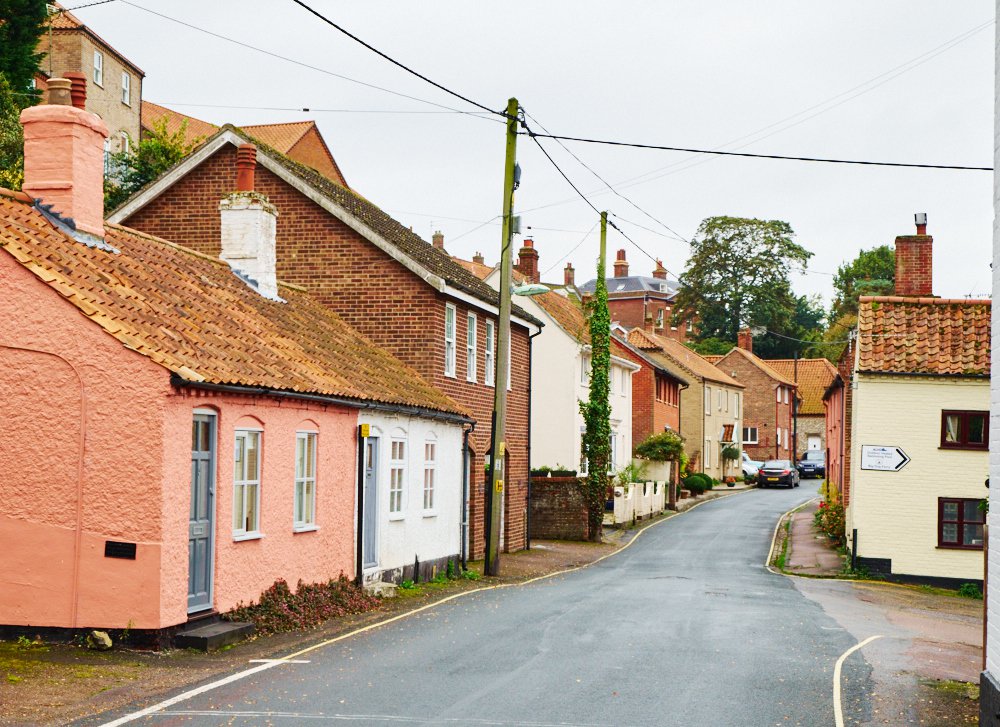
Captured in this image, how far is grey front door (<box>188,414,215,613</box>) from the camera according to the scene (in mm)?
13555

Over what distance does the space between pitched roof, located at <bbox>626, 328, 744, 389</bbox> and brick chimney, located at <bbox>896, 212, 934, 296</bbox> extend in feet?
85.3

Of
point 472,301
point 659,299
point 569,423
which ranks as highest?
point 659,299

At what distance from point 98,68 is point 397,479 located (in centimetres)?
3673

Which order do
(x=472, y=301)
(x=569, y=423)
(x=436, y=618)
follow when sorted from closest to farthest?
1. (x=436, y=618)
2. (x=472, y=301)
3. (x=569, y=423)

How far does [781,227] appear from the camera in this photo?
88688 millimetres

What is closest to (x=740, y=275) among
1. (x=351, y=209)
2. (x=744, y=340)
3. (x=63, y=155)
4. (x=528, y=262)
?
(x=744, y=340)

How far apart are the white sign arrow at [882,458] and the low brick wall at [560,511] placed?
10.8 meters

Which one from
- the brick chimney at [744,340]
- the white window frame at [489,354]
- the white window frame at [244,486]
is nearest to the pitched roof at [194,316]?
the white window frame at [244,486]

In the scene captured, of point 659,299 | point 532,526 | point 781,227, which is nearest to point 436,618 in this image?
point 532,526

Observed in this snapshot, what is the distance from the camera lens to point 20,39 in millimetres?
35625

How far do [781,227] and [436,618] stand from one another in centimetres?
7722

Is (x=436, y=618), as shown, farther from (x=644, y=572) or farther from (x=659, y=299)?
(x=659, y=299)

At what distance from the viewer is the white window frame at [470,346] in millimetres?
26503

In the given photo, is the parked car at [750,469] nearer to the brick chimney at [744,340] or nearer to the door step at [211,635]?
the brick chimney at [744,340]
